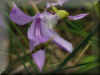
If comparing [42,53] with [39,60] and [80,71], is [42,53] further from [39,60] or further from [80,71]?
[80,71]

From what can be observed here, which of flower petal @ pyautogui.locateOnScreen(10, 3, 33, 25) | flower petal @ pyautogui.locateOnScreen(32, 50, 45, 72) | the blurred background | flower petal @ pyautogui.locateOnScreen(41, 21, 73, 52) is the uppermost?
flower petal @ pyautogui.locateOnScreen(10, 3, 33, 25)

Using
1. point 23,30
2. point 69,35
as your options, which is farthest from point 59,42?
point 69,35

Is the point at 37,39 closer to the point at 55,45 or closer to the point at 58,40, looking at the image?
the point at 58,40

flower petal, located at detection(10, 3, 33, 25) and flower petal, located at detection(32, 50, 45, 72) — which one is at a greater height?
flower petal, located at detection(10, 3, 33, 25)

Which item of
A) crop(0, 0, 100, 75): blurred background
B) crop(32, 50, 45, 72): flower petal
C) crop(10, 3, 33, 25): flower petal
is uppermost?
crop(10, 3, 33, 25): flower petal

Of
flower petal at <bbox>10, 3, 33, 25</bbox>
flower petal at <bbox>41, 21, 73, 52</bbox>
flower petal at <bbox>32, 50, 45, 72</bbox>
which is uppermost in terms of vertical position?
flower petal at <bbox>10, 3, 33, 25</bbox>

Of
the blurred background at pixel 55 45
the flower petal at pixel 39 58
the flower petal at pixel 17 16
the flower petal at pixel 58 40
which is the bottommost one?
the blurred background at pixel 55 45

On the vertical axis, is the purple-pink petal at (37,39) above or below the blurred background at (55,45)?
above

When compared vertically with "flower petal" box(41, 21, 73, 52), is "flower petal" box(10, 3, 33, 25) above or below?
above

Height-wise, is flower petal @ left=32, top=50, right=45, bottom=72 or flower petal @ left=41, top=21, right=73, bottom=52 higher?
flower petal @ left=41, top=21, right=73, bottom=52
